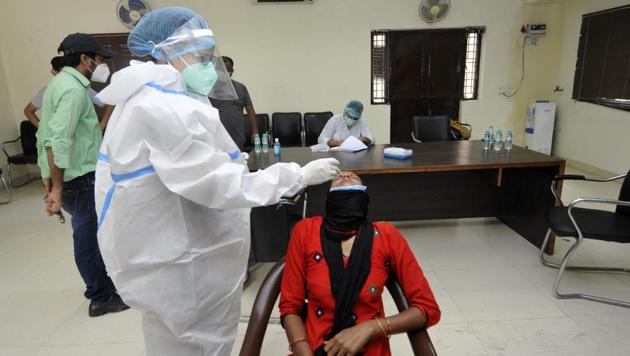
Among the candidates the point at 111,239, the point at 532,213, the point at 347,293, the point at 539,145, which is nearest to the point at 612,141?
the point at 539,145

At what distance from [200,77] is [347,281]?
821mm

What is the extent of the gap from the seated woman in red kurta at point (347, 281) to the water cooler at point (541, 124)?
4.83 meters

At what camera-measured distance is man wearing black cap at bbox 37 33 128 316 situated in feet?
6.00

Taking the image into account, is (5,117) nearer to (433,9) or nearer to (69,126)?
(69,126)

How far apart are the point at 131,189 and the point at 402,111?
4761 mm

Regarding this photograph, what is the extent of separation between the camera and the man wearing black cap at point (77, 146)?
183cm

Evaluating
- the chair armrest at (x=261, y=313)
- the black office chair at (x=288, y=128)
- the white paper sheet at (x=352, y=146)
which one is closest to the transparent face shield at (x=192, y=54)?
the chair armrest at (x=261, y=313)

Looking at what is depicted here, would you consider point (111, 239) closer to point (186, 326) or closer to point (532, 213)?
point (186, 326)

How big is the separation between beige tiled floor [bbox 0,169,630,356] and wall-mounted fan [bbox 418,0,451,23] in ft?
10.1

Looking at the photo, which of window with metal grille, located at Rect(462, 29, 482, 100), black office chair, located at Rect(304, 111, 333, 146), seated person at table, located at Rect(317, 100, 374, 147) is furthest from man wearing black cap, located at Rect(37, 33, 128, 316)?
window with metal grille, located at Rect(462, 29, 482, 100)

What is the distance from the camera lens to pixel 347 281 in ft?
3.73

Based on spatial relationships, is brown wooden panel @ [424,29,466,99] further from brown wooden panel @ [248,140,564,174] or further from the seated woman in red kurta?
the seated woman in red kurta

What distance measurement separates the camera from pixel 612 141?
4.15 metres

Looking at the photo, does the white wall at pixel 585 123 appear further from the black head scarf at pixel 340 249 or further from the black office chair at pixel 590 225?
the black head scarf at pixel 340 249
